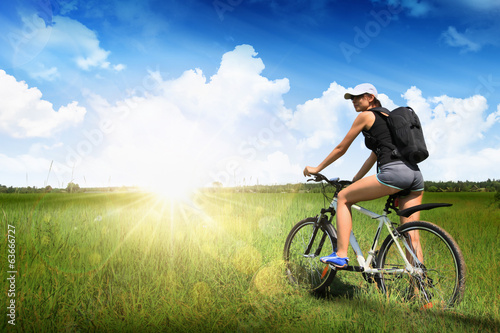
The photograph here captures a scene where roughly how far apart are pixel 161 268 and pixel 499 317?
4.16 metres

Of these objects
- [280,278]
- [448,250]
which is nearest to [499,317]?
[448,250]

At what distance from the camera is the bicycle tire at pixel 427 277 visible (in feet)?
11.7

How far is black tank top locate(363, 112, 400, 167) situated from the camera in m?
4.01

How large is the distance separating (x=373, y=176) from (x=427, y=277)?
131 cm

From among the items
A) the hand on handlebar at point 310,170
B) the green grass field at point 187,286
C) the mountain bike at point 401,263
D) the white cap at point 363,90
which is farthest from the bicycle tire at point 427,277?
the white cap at point 363,90

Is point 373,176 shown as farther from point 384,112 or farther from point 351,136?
point 384,112

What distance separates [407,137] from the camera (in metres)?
3.88

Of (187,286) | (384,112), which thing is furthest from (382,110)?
(187,286)

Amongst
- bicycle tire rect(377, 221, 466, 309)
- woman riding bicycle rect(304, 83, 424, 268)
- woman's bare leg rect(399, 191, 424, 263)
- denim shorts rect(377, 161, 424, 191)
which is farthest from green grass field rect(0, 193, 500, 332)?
denim shorts rect(377, 161, 424, 191)

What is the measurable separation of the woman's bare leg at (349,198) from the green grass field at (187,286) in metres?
0.67

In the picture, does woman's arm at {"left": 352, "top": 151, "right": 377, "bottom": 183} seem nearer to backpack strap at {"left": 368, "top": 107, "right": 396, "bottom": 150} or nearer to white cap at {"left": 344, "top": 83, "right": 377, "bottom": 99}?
backpack strap at {"left": 368, "top": 107, "right": 396, "bottom": 150}

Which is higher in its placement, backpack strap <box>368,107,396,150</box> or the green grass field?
backpack strap <box>368,107,396,150</box>

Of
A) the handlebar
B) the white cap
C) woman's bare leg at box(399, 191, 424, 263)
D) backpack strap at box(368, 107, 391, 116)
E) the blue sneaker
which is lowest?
the blue sneaker

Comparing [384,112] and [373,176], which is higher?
[384,112]
